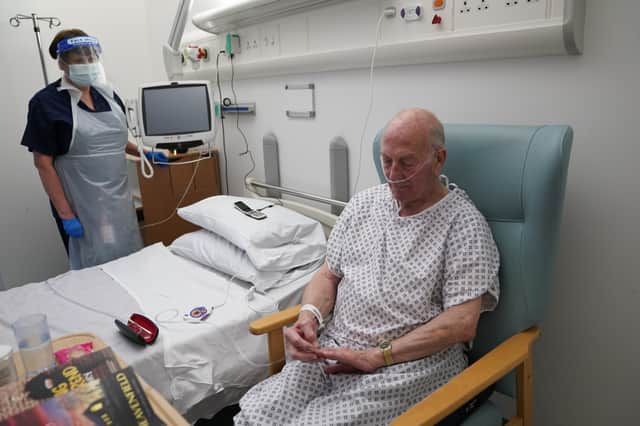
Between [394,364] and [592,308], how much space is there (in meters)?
0.70

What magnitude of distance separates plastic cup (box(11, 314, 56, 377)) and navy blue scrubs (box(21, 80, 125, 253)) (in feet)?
4.34

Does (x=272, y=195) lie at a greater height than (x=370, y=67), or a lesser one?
lesser

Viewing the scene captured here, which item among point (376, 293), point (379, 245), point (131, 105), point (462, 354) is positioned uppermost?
point (131, 105)

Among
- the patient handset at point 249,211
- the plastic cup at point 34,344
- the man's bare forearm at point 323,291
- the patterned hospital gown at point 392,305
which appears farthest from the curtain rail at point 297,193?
the plastic cup at point 34,344

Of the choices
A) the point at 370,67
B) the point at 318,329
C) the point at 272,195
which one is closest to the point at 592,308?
the point at 318,329

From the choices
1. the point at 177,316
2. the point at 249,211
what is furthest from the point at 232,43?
the point at 177,316

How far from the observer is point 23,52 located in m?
2.94

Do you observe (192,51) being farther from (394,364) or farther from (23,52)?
(394,364)

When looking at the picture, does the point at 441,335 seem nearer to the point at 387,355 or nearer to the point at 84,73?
the point at 387,355

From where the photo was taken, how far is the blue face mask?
2162 millimetres

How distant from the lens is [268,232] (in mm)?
1861

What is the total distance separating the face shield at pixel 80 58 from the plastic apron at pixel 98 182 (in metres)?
0.07

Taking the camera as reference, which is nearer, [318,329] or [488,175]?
[488,175]

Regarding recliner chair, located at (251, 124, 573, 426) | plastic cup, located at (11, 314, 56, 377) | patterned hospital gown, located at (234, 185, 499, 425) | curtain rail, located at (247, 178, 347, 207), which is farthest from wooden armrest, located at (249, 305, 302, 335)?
curtain rail, located at (247, 178, 347, 207)
